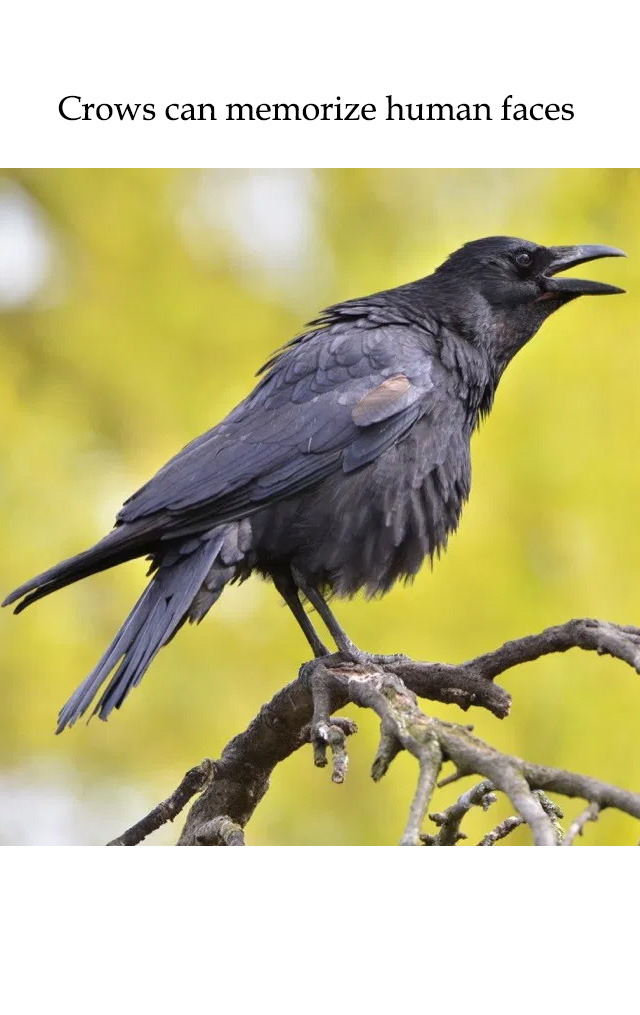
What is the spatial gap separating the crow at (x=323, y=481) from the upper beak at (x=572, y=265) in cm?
5

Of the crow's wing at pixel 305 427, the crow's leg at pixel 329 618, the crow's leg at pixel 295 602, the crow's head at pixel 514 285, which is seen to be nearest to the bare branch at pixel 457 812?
the crow's leg at pixel 329 618

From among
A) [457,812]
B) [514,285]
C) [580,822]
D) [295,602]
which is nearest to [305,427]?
[295,602]

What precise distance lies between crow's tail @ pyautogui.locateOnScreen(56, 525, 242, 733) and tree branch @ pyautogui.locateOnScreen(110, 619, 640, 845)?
0.35 meters

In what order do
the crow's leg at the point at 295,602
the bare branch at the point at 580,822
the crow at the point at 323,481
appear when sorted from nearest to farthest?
the bare branch at the point at 580,822
the crow at the point at 323,481
the crow's leg at the point at 295,602

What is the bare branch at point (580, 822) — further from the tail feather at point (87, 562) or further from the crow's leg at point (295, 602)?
the crow's leg at point (295, 602)

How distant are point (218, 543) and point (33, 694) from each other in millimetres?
1995

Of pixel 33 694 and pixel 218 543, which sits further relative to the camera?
pixel 33 694

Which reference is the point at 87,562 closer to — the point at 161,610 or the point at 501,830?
the point at 161,610

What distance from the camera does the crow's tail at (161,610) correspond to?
135 inches

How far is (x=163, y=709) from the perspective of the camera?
5387mm

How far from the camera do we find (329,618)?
4.04 m

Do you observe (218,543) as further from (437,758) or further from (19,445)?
(19,445)

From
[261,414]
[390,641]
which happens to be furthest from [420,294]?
[390,641]

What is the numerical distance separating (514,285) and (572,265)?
269mm
